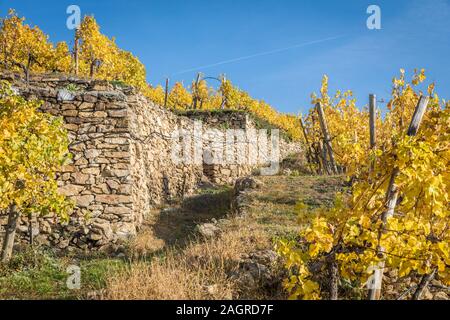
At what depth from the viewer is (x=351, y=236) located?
371 centimetres

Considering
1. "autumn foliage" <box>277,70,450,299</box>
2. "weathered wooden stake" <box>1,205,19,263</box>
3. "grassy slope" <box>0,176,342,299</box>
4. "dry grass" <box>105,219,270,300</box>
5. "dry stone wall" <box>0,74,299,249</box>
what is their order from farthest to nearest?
"dry stone wall" <box>0,74,299,249</box> < "weathered wooden stake" <box>1,205,19,263</box> < "grassy slope" <box>0,176,342,299</box> < "dry grass" <box>105,219,270,300</box> < "autumn foliage" <box>277,70,450,299</box>

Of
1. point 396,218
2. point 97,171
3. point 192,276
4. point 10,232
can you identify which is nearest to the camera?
point 396,218

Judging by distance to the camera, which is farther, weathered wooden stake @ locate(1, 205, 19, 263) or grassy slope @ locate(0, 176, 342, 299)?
weathered wooden stake @ locate(1, 205, 19, 263)

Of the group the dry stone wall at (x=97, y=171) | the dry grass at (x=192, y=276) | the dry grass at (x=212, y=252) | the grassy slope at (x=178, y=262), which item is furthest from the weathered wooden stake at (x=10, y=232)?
the dry grass at (x=192, y=276)

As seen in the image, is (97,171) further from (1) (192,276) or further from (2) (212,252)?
(1) (192,276)

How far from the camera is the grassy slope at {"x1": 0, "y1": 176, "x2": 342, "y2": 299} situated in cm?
468

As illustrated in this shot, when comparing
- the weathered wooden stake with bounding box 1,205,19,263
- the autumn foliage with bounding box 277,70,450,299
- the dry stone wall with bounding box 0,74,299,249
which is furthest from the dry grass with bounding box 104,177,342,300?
the weathered wooden stake with bounding box 1,205,19,263

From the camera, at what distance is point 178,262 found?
5891mm

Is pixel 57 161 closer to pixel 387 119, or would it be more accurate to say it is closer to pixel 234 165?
pixel 387 119

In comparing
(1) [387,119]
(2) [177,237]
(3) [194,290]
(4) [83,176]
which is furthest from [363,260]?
(1) [387,119]

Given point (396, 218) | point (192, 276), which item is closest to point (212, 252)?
point (192, 276)

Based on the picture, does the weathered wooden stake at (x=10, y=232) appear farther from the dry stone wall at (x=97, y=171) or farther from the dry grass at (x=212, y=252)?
the dry grass at (x=212, y=252)

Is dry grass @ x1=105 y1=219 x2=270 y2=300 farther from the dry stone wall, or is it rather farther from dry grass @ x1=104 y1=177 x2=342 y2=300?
the dry stone wall

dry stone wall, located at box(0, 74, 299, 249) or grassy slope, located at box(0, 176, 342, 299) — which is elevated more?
dry stone wall, located at box(0, 74, 299, 249)
